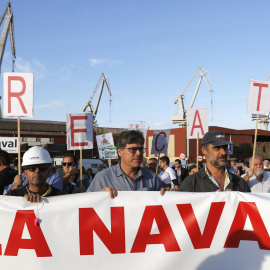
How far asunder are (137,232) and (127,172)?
0.58 meters

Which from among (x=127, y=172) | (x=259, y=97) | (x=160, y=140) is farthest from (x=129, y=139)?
(x=160, y=140)

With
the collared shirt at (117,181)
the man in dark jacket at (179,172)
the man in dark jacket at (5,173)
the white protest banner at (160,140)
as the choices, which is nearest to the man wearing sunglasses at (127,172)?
the collared shirt at (117,181)

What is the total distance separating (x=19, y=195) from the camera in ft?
13.5

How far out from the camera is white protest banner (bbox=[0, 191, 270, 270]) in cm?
388

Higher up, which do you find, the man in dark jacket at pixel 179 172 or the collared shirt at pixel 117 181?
the collared shirt at pixel 117 181

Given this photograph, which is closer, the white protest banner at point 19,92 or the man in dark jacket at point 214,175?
the man in dark jacket at point 214,175

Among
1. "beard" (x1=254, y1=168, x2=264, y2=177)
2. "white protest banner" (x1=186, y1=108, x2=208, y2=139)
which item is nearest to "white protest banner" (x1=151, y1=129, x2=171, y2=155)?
"white protest banner" (x1=186, y1=108, x2=208, y2=139)

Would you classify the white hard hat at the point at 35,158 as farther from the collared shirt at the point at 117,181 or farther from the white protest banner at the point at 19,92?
the white protest banner at the point at 19,92

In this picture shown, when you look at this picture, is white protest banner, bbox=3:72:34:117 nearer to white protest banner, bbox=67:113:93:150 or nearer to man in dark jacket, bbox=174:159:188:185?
white protest banner, bbox=67:113:93:150

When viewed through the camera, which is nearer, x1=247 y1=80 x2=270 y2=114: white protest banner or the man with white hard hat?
the man with white hard hat

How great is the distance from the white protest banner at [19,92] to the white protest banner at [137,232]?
2941 millimetres

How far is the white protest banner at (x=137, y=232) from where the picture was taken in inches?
153

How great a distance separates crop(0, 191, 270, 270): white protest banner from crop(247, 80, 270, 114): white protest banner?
136 inches

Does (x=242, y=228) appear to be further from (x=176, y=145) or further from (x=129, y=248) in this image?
(x=176, y=145)
